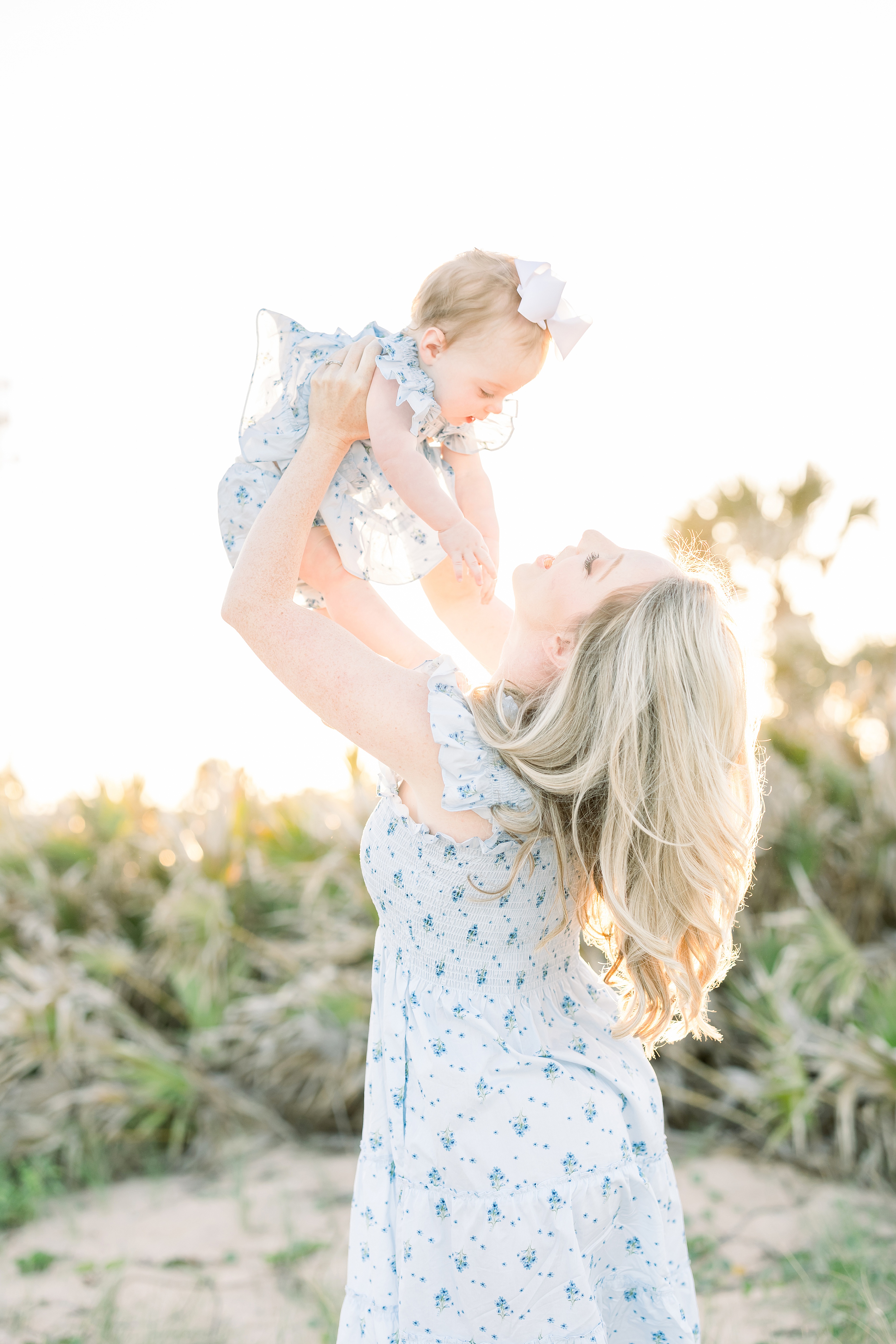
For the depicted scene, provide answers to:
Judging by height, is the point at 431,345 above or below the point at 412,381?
above

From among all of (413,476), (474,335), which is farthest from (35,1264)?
(474,335)

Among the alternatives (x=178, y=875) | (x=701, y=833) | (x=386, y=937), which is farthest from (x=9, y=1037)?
(x=701, y=833)

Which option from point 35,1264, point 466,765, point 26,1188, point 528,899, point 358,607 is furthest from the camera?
point 26,1188

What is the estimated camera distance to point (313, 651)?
2.05 m

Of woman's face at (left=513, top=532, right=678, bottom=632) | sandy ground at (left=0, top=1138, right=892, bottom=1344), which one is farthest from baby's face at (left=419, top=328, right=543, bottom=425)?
sandy ground at (left=0, top=1138, right=892, bottom=1344)

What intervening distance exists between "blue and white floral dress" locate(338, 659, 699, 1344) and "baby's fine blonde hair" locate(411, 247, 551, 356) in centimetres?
90

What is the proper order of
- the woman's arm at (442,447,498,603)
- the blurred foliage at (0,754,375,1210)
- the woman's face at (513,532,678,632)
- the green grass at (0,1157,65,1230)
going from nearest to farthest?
the woman's face at (513,532,678,632), the woman's arm at (442,447,498,603), the green grass at (0,1157,65,1230), the blurred foliage at (0,754,375,1210)

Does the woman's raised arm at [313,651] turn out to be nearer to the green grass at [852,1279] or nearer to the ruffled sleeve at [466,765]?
the ruffled sleeve at [466,765]

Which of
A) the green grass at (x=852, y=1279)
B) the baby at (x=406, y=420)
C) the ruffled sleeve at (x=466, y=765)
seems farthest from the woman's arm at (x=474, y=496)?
the green grass at (x=852, y=1279)

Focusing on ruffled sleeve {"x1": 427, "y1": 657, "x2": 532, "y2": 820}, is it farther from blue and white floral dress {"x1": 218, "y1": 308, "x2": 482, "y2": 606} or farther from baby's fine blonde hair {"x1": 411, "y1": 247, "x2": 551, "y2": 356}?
baby's fine blonde hair {"x1": 411, "y1": 247, "x2": 551, "y2": 356}

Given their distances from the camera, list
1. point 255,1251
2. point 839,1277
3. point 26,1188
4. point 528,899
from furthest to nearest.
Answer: point 26,1188, point 255,1251, point 839,1277, point 528,899

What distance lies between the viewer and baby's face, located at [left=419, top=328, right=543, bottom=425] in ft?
8.08

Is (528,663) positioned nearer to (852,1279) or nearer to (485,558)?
(485,558)

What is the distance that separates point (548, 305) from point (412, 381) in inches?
16.1
